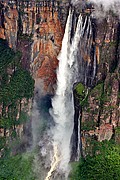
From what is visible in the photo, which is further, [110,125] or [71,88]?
[71,88]

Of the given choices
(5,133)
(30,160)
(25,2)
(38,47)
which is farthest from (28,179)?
(25,2)

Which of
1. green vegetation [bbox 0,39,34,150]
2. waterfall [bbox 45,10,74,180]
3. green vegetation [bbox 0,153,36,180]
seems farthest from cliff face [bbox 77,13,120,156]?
green vegetation [bbox 0,39,34,150]

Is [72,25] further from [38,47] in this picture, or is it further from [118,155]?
[118,155]

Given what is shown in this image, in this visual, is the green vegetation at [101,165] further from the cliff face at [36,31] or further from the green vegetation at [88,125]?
the cliff face at [36,31]

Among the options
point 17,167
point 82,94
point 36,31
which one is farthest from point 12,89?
point 17,167

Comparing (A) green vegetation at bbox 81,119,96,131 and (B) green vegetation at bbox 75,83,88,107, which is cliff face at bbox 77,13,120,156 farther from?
(B) green vegetation at bbox 75,83,88,107

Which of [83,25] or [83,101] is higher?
[83,25]

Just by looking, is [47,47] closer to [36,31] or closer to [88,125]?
[36,31]
